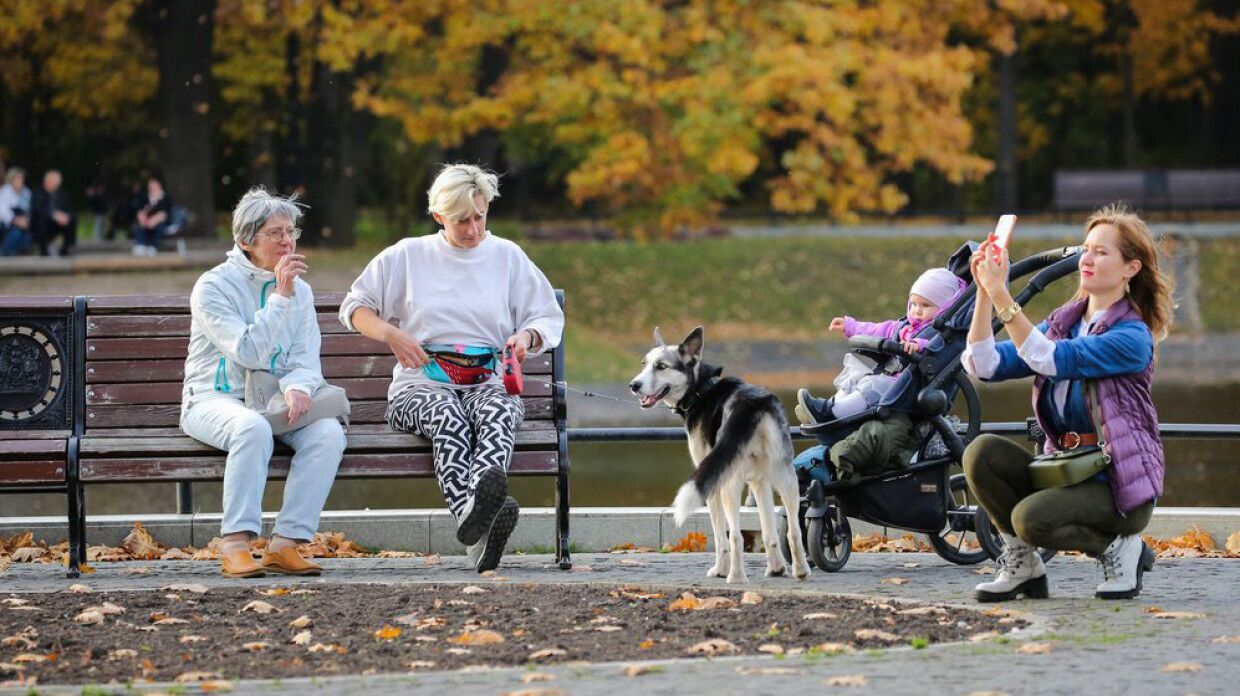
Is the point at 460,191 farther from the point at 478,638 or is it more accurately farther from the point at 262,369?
the point at 478,638

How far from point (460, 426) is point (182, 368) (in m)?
1.34

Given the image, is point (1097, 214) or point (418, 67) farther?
point (418, 67)

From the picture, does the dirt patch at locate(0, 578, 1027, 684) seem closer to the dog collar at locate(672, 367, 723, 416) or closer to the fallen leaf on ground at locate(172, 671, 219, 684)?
the fallen leaf on ground at locate(172, 671, 219, 684)

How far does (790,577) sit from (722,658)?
211 cm

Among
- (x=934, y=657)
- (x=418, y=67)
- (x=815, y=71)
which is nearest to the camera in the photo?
(x=934, y=657)

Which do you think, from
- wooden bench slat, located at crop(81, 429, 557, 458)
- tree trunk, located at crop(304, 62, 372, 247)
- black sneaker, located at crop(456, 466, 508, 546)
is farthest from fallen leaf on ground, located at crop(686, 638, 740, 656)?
tree trunk, located at crop(304, 62, 372, 247)

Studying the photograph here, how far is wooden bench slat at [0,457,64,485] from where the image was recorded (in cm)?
779

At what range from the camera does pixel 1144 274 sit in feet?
22.1

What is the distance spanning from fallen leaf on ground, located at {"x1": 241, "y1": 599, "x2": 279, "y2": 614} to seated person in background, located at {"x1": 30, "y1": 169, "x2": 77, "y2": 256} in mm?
23170

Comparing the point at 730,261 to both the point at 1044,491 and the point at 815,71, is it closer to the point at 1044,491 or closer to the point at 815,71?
the point at 815,71

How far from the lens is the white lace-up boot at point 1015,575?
22.1 feet

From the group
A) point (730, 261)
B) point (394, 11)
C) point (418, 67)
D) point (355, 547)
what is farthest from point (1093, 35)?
point (355, 547)

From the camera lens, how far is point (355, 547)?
8.52 m

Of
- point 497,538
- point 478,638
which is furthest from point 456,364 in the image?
point 478,638
